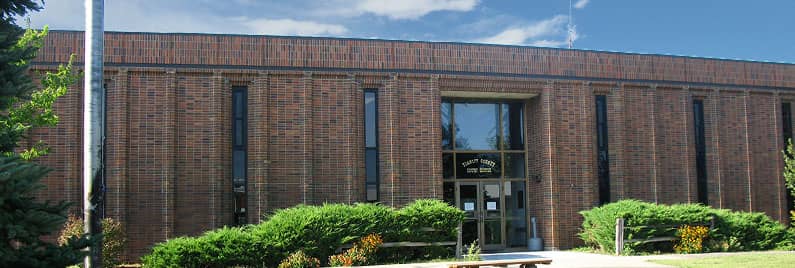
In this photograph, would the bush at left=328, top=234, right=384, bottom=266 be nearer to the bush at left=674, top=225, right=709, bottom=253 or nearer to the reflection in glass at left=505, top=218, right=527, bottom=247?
the reflection in glass at left=505, top=218, right=527, bottom=247

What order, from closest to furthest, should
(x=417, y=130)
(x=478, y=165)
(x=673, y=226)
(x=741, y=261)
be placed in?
(x=741, y=261) < (x=673, y=226) < (x=417, y=130) < (x=478, y=165)

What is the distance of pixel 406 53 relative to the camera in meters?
20.5

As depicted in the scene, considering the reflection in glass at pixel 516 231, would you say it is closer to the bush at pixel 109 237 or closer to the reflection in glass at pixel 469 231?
the reflection in glass at pixel 469 231

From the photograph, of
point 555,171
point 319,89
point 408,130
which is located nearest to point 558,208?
point 555,171

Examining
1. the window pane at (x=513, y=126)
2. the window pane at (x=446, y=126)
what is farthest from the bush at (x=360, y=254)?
the window pane at (x=513, y=126)

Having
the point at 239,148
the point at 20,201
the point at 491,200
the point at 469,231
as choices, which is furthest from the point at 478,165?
the point at 20,201

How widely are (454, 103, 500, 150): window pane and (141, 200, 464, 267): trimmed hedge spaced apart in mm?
3832

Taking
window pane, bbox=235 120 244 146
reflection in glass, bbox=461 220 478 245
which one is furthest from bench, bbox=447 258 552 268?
window pane, bbox=235 120 244 146

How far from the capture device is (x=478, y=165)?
21969 millimetres

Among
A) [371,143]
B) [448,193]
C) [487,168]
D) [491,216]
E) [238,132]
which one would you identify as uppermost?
[238,132]

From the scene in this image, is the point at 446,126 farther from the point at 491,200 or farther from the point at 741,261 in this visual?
the point at 741,261

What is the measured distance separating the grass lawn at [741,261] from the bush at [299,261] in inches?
311

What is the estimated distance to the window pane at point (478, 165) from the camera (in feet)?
71.5

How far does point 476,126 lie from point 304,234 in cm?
763
